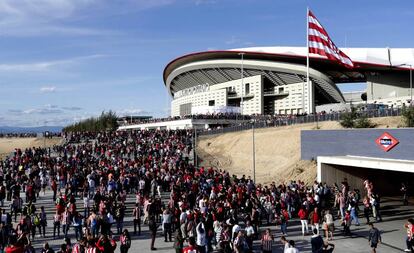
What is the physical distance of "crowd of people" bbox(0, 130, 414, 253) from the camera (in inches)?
504

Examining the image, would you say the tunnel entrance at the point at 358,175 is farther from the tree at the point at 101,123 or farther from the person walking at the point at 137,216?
the tree at the point at 101,123

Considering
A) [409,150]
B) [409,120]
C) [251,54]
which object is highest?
[251,54]

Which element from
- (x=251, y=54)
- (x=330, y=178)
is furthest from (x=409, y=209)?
(x=251, y=54)

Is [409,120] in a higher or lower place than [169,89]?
lower

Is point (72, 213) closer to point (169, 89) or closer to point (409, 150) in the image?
point (409, 150)

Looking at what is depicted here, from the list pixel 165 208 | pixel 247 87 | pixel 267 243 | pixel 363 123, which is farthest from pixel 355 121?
pixel 247 87

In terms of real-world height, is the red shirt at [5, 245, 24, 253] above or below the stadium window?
below

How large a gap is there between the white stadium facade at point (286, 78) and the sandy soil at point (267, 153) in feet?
50.0

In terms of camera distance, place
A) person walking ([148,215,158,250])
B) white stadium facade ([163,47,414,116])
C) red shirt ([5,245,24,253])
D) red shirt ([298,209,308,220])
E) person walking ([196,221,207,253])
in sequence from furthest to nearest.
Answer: white stadium facade ([163,47,414,116]) < red shirt ([298,209,308,220]) < person walking ([148,215,158,250]) < person walking ([196,221,207,253]) < red shirt ([5,245,24,253])

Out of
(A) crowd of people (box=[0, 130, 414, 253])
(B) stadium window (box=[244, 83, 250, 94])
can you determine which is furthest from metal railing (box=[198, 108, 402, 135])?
(B) stadium window (box=[244, 83, 250, 94])

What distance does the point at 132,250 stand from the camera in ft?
47.1

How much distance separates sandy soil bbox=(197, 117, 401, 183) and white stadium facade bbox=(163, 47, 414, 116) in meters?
15.2

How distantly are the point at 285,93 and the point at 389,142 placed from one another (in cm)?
5509

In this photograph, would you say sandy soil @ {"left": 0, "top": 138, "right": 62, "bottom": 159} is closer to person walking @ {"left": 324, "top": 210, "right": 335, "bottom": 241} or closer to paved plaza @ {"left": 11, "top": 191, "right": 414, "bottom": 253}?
paved plaza @ {"left": 11, "top": 191, "right": 414, "bottom": 253}
